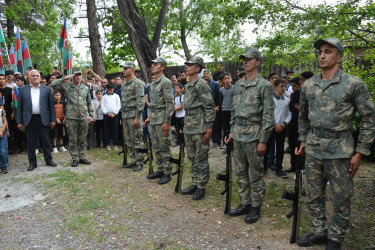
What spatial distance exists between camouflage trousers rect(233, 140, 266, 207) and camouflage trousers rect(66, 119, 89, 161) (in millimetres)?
4610

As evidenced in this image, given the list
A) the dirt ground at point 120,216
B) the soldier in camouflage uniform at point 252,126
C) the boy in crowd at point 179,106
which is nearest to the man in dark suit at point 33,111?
the dirt ground at point 120,216

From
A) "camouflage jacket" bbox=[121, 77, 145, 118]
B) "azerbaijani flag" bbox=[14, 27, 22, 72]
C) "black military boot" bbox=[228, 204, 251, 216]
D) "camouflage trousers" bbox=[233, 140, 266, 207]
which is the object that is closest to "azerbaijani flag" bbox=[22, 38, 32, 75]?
"azerbaijani flag" bbox=[14, 27, 22, 72]

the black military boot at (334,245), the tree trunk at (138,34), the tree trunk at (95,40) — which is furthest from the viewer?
the tree trunk at (95,40)

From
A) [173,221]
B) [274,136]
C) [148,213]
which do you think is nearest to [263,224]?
[173,221]

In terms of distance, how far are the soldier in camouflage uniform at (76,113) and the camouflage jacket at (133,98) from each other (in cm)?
129

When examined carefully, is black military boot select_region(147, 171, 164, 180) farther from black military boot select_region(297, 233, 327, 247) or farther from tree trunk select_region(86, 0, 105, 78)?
tree trunk select_region(86, 0, 105, 78)

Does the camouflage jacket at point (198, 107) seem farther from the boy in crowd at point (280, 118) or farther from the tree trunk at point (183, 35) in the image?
the tree trunk at point (183, 35)

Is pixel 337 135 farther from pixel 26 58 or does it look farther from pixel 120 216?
pixel 26 58

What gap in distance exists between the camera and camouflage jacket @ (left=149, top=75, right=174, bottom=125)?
5.66m

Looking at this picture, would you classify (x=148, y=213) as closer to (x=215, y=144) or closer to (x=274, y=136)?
(x=274, y=136)

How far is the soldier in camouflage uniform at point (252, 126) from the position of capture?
3826 millimetres

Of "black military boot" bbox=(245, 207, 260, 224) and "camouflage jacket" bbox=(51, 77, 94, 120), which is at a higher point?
"camouflage jacket" bbox=(51, 77, 94, 120)

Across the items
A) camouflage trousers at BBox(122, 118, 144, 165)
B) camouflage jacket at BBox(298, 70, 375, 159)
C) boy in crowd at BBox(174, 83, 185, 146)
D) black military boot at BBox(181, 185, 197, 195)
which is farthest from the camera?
boy in crowd at BBox(174, 83, 185, 146)

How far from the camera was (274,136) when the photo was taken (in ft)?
21.1
